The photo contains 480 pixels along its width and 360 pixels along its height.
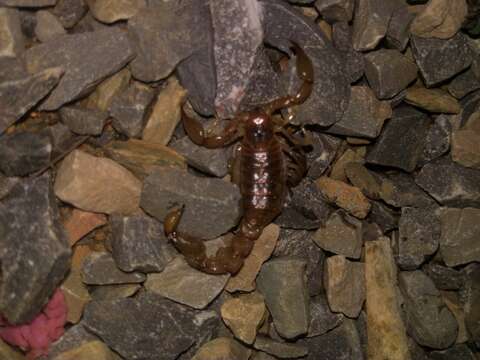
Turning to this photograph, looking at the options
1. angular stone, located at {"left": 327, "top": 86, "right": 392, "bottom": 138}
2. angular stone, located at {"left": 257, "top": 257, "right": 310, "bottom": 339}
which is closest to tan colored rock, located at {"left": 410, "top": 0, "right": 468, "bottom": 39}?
angular stone, located at {"left": 327, "top": 86, "right": 392, "bottom": 138}

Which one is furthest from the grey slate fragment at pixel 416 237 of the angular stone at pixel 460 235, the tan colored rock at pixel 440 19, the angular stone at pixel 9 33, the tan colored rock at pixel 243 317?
the angular stone at pixel 9 33

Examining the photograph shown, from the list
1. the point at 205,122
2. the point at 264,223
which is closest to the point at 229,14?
the point at 205,122

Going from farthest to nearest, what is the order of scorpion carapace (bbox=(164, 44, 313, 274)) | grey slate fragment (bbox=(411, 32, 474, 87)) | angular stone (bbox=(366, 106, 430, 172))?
angular stone (bbox=(366, 106, 430, 172)) < grey slate fragment (bbox=(411, 32, 474, 87)) < scorpion carapace (bbox=(164, 44, 313, 274))

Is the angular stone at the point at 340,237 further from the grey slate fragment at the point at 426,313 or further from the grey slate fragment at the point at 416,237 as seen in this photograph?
the grey slate fragment at the point at 426,313

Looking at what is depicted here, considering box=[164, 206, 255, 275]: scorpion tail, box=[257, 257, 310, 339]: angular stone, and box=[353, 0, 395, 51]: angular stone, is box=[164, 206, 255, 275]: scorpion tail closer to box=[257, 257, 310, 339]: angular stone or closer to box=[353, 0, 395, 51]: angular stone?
box=[257, 257, 310, 339]: angular stone

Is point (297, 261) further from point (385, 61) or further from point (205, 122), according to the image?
point (385, 61)
